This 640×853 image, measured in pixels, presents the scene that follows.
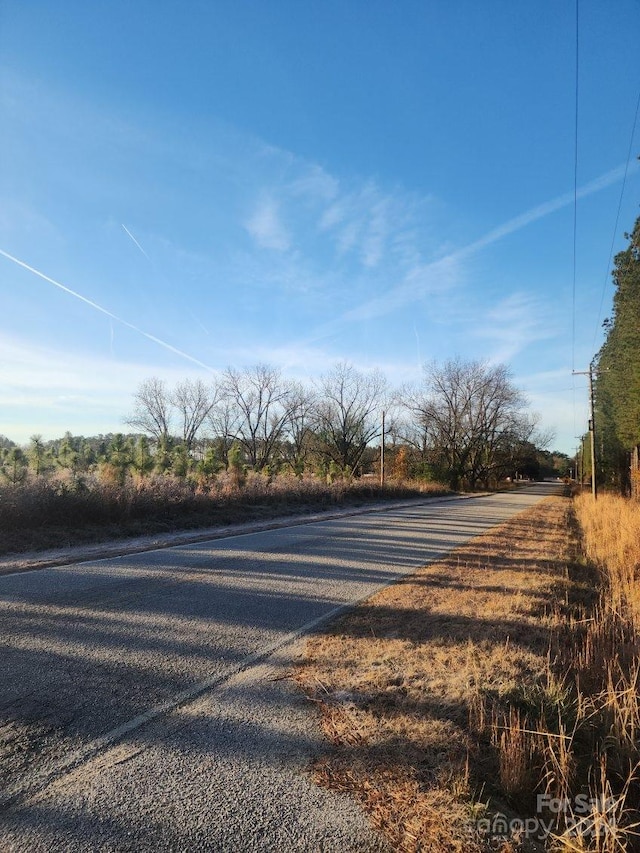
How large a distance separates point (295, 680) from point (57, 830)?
→ 2.05 m

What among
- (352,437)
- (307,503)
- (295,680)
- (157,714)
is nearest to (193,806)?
(157,714)

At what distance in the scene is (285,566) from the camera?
902cm

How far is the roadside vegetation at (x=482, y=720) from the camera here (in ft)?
8.20

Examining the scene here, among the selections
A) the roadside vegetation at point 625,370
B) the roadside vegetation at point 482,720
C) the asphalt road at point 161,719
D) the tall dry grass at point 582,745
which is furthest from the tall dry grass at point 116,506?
the roadside vegetation at point 625,370

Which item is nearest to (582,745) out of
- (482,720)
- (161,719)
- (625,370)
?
(482,720)

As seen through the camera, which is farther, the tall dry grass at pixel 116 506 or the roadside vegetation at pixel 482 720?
the tall dry grass at pixel 116 506

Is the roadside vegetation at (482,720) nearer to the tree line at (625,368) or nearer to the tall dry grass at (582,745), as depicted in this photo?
the tall dry grass at (582,745)

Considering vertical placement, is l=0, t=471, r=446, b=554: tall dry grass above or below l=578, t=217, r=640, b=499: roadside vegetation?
below

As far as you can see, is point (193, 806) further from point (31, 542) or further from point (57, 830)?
point (31, 542)

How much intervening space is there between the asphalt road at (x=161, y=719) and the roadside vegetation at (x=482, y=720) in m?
0.28

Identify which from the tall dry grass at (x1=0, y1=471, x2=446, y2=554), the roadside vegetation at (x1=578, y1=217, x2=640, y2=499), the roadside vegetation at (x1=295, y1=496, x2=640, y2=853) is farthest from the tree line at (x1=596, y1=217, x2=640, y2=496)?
the roadside vegetation at (x1=295, y1=496, x2=640, y2=853)

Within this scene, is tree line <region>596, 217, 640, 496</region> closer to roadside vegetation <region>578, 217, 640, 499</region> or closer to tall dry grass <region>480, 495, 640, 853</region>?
roadside vegetation <region>578, 217, 640, 499</region>

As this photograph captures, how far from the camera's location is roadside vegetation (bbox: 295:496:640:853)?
2.50 metres

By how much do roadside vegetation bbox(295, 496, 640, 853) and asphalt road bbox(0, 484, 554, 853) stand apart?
0.28m
